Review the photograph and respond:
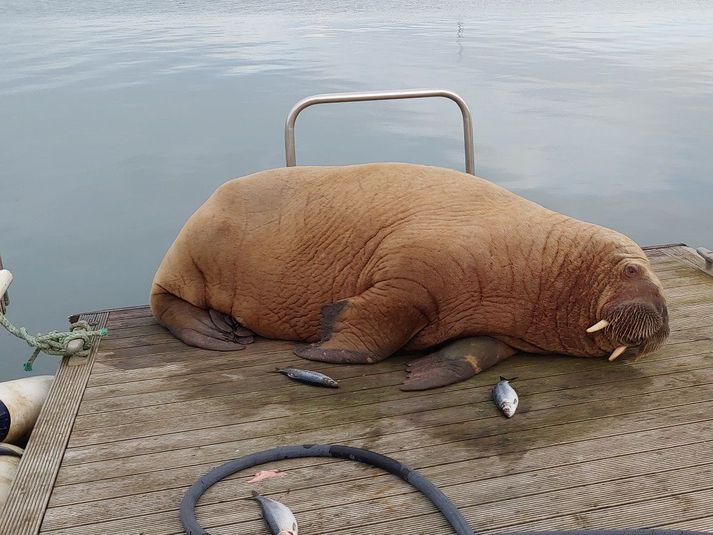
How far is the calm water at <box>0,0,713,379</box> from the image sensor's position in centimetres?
1000

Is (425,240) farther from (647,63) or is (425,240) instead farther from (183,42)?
(183,42)

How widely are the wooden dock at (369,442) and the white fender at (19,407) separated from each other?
0.23 metres

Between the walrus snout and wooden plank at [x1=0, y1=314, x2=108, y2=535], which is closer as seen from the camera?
wooden plank at [x1=0, y1=314, x2=108, y2=535]

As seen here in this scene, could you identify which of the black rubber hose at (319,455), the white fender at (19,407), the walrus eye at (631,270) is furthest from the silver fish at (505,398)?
the white fender at (19,407)

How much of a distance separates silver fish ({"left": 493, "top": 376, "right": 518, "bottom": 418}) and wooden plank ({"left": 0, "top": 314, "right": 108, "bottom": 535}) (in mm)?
1575

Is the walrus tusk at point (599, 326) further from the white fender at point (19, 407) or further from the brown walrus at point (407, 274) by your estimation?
the white fender at point (19, 407)

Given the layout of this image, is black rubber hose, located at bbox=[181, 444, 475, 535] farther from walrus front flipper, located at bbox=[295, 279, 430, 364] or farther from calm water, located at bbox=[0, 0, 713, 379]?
calm water, located at bbox=[0, 0, 713, 379]

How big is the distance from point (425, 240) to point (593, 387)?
0.91 metres

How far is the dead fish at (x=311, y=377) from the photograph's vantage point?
3326 mm

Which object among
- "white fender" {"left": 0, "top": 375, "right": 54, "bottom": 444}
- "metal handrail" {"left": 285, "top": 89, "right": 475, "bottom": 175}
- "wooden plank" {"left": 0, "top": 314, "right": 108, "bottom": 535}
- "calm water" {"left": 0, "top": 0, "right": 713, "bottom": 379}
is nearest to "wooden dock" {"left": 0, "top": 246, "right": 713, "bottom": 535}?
"wooden plank" {"left": 0, "top": 314, "right": 108, "bottom": 535}

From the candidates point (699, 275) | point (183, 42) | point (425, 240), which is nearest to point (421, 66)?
point (183, 42)

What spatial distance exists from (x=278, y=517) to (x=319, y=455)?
43 cm

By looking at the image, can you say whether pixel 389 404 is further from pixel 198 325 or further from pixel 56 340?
pixel 56 340

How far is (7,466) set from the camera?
317 centimetres
